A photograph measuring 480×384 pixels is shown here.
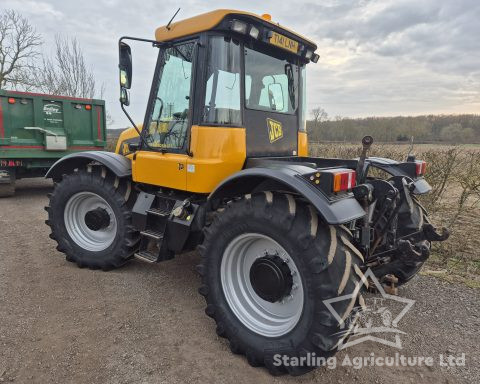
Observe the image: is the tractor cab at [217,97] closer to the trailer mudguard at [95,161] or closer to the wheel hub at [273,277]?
the trailer mudguard at [95,161]

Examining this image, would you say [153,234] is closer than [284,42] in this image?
No

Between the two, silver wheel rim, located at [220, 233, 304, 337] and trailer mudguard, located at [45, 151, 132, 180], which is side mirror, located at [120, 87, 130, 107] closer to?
trailer mudguard, located at [45, 151, 132, 180]

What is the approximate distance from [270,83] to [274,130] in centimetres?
48

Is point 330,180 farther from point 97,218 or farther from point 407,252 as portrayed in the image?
point 97,218

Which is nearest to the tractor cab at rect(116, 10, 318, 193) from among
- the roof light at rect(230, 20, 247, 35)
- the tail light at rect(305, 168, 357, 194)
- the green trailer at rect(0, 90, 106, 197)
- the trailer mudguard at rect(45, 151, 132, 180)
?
the roof light at rect(230, 20, 247, 35)

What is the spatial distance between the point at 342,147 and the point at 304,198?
24.3 feet

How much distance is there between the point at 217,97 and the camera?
321cm


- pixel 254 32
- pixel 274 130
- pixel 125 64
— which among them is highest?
pixel 254 32

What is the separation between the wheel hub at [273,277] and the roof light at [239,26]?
189cm

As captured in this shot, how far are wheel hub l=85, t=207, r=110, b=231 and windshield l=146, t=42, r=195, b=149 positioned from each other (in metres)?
1.09

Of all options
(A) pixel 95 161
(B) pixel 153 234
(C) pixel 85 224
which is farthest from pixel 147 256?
(A) pixel 95 161

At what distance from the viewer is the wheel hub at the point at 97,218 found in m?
4.21

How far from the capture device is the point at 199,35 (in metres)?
3.23

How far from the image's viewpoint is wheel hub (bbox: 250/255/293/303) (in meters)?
2.70
